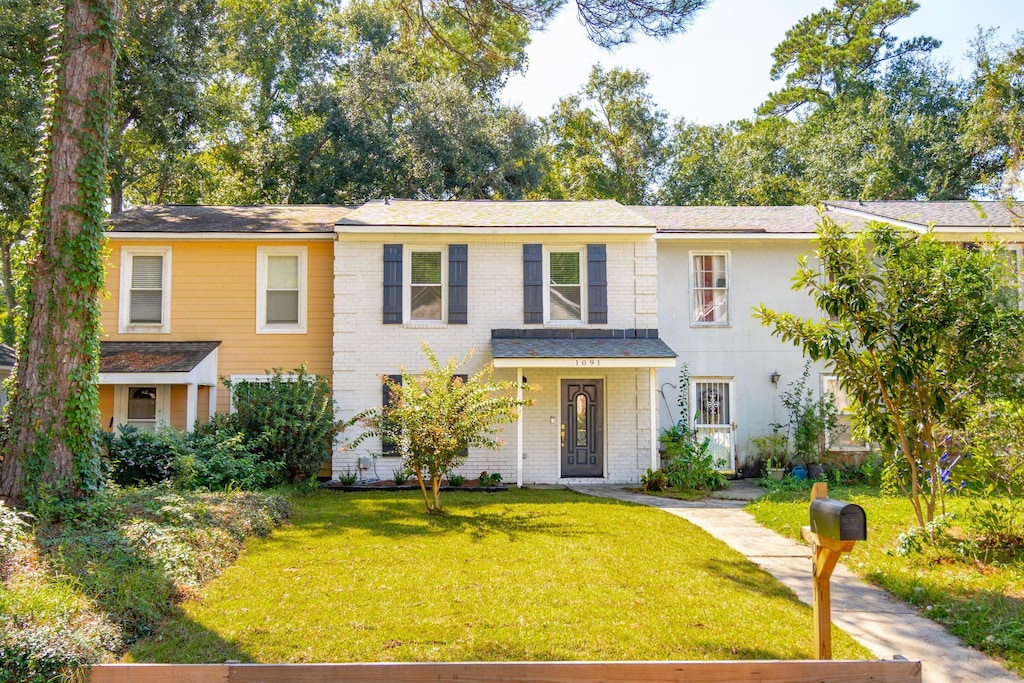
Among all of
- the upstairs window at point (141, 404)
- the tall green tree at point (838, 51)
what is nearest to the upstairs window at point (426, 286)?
the upstairs window at point (141, 404)

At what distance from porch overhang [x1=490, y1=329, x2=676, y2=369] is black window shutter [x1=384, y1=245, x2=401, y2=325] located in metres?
1.94

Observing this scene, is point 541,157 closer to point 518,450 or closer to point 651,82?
point 651,82

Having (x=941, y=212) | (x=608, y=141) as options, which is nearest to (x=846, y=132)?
(x=608, y=141)

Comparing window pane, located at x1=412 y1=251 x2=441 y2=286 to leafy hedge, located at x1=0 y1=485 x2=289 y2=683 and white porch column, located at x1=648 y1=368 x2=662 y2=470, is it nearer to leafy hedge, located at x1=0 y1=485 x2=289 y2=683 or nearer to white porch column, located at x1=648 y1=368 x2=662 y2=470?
white porch column, located at x1=648 y1=368 x2=662 y2=470

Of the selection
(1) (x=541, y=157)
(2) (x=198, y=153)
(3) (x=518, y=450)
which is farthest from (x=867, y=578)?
(2) (x=198, y=153)

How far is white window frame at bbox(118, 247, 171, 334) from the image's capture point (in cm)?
1529

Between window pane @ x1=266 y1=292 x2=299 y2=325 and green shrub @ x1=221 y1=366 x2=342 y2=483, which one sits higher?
window pane @ x1=266 y1=292 x2=299 y2=325

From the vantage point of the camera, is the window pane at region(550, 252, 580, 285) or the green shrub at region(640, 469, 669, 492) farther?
the window pane at region(550, 252, 580, 285)

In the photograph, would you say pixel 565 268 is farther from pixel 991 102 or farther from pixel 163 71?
pixel 163 71

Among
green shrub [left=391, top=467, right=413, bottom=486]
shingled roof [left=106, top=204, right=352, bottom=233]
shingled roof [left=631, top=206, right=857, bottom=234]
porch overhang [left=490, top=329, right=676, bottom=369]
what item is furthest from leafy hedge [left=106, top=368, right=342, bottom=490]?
shingled roof [left=631, top=206, right=857, bottom=234]

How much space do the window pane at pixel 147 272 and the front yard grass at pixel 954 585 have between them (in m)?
12.5

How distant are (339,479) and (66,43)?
855 centimetres

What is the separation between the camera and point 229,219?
16547mm

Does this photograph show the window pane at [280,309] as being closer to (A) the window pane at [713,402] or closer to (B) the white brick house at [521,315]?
(B) the white brick house at [521,315]
